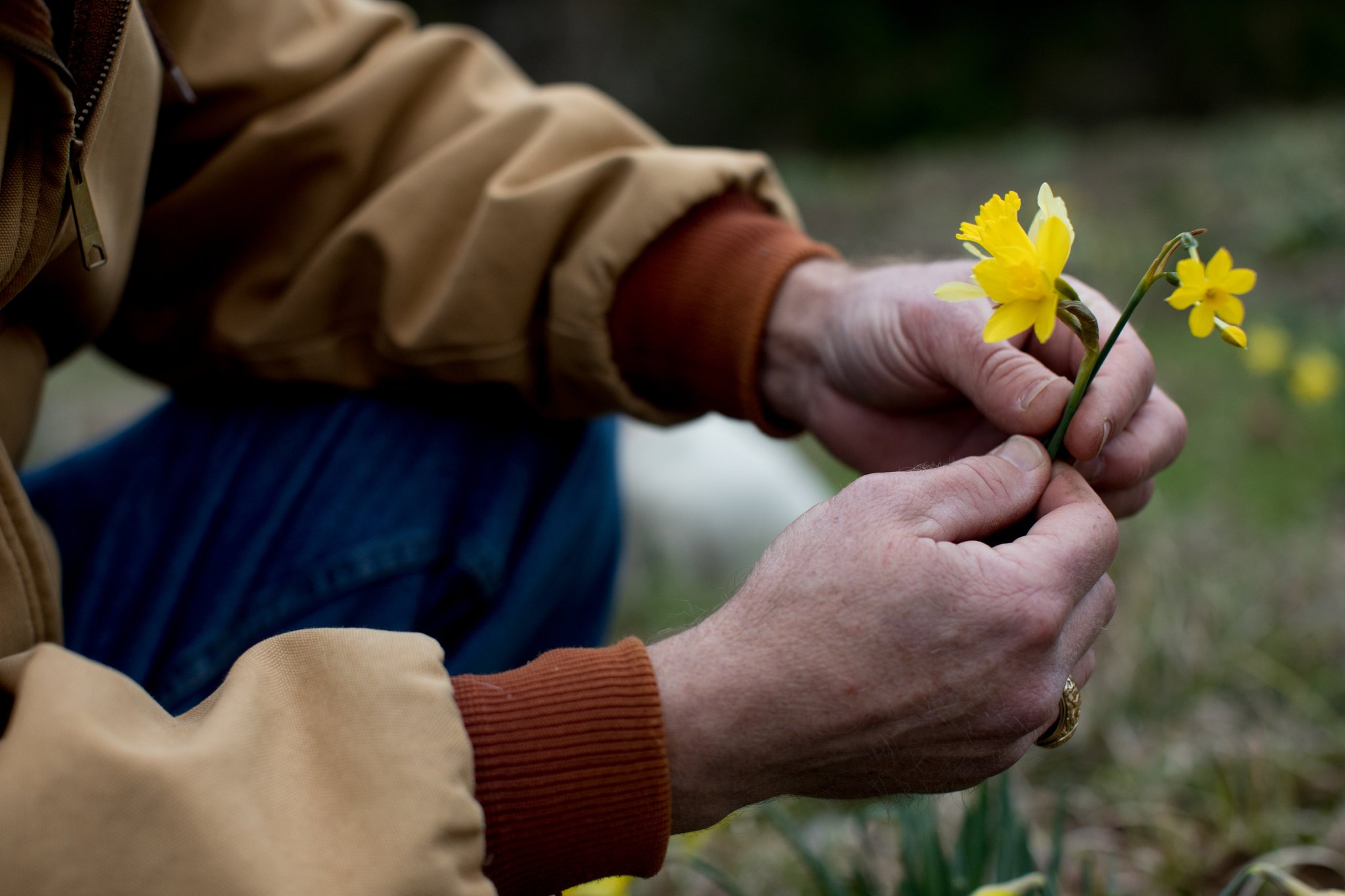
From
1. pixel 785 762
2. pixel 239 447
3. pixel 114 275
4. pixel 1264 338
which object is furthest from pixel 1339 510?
pixel 114 275

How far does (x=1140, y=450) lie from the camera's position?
103cm

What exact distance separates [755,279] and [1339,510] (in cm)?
198

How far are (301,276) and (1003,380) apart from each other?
89 cm

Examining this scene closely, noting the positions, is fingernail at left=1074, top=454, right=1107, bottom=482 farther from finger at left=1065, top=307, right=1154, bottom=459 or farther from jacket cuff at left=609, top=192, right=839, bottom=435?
jacket cuff at left=609, top=192, right=839, bottom=435

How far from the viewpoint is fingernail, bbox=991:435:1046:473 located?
94 centimetres

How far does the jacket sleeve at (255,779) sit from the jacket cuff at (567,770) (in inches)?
1.6

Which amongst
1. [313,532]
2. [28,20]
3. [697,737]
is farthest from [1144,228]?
[28,20]

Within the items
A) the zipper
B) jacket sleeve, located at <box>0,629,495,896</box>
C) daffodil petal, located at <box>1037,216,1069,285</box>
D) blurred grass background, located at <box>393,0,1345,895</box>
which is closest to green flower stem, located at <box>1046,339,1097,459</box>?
daffodil petal, located at <box>1037,216,1069,285</box>

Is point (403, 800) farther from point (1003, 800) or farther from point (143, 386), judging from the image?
point (143, 386)

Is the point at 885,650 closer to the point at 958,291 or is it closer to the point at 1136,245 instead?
the point at 958,291

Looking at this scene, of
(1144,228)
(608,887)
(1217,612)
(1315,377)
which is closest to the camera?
(608,887)

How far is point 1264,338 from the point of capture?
9.59ft

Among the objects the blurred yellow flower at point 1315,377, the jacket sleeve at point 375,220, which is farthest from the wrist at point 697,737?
the blurred yellow flower at point 1315,377

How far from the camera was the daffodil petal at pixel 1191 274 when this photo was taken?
833 millimetres
